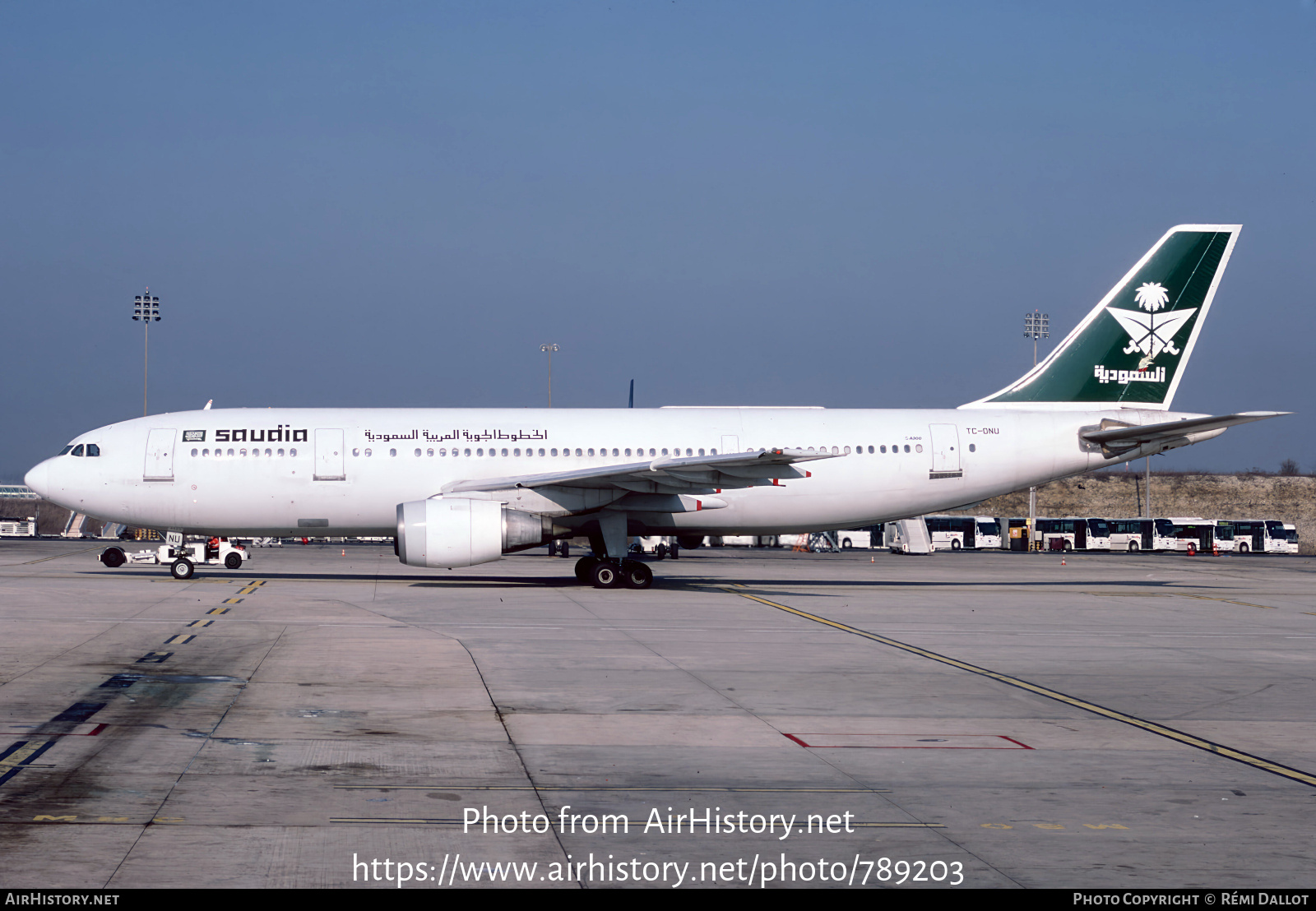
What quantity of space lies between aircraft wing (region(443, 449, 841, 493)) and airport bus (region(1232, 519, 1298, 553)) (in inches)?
2525

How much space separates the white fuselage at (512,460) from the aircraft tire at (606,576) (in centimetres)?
151

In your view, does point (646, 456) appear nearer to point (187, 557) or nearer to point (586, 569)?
point (586, 569)

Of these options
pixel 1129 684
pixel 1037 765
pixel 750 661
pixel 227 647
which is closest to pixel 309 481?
pixel 227 647

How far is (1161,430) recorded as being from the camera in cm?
2747

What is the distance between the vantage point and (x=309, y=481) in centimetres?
2692

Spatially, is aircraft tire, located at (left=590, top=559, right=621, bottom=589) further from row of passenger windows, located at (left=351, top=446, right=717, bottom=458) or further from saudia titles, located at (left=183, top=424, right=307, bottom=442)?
saudia titles, located at (left=183, top=424, right=307, bottom=442)

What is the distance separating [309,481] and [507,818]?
838 inches

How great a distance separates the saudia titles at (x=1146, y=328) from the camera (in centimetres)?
2956

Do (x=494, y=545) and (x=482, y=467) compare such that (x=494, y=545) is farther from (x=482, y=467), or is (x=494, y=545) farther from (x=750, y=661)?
(x=750, y=661)

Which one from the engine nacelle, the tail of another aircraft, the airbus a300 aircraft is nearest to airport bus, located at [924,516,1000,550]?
the tail of another aircraft

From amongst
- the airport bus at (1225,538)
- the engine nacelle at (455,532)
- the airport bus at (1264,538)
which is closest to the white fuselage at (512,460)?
the engine nacelle at (455,532)

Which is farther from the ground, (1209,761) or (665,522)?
(665,522)

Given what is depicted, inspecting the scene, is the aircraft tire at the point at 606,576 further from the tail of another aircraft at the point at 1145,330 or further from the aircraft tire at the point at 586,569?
the tail of another aircraft at the point at 1145,330

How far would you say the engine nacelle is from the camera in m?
24.6
